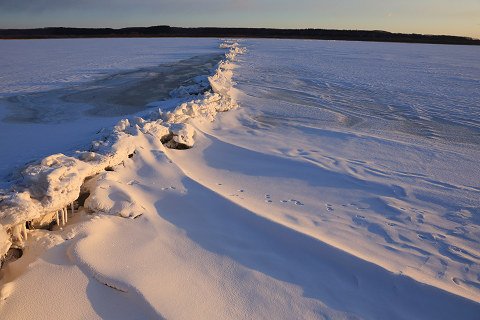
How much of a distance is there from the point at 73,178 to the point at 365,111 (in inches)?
190

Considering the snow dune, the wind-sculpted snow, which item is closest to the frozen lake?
the wind-sculpted snow

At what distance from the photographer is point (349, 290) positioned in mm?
2021

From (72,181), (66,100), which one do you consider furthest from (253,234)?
(66,100)

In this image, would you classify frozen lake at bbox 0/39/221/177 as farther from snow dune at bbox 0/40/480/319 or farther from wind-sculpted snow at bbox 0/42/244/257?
snow dune at bbox 0/40/480/319

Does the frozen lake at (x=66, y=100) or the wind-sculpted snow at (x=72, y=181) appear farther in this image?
→ the frozen lake at (x=66, y=100)

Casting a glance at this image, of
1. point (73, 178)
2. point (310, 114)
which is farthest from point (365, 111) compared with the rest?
point (73, 178)

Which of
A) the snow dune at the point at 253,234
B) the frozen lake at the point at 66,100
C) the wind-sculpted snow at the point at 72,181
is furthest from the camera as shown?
the frozen lake at the point at 66,100

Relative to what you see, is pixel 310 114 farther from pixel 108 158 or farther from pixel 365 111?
pixel 108 158

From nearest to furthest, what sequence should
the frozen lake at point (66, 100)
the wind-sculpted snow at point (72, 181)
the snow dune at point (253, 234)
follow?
the snow dune at point (253, 234)
the wind-sculpted snow at point (72, 181)
the frozen lake at point (66, 100)

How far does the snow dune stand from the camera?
189cm

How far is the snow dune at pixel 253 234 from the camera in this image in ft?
6.21

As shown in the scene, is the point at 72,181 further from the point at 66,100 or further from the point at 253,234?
the point at 66,100

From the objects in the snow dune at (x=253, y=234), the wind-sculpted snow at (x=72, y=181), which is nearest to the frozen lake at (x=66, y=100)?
the wind-sculpted snow at (x=72, y=181)

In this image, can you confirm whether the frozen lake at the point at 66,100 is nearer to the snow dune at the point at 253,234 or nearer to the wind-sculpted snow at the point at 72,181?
the wind-sculpted snow at the point at 72,181
